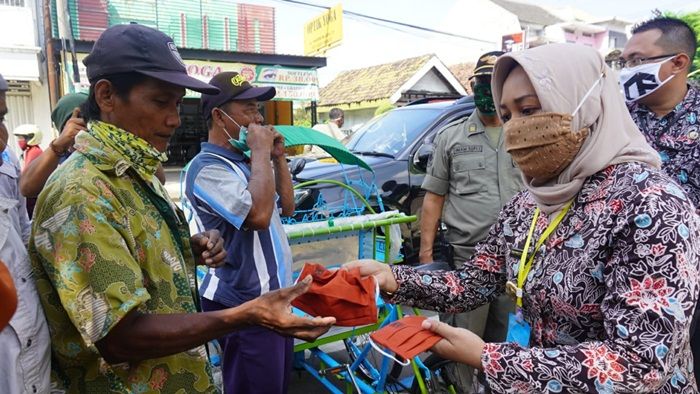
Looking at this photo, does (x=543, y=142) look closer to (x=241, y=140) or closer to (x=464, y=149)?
(x=241, y=140)

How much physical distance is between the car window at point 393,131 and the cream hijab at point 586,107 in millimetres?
3859

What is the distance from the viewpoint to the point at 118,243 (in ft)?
4.03

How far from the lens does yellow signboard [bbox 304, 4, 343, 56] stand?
51.8 ft

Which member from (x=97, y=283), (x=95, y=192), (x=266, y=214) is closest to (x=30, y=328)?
(x=97, y=283)

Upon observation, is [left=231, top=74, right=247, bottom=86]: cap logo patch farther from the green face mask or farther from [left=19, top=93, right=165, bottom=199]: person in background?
the green face mask

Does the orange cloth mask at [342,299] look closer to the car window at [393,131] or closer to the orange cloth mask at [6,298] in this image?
the orange cloth mask at [6,298]

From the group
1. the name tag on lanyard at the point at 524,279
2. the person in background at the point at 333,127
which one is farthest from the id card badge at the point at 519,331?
the person in background at the point at 333,127

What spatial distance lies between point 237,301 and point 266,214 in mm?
442

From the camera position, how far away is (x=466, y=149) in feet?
10.3

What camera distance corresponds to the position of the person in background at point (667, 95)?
2.55 meters

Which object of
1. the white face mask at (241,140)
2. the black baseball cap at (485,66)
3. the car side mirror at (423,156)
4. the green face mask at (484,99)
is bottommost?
the car side mirror at (423,156)

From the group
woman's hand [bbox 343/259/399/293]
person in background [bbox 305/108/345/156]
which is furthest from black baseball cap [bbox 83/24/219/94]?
person in background [bbox 305/108/345/156]

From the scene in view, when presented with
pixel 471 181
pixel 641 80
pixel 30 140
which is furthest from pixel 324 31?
pixel 641 80

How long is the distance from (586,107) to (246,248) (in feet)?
4.93
